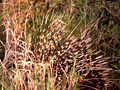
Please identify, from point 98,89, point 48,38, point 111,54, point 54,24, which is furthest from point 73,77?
point 111,54

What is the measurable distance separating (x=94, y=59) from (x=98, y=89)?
15.9 inches

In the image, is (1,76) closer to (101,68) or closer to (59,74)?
(59,74)

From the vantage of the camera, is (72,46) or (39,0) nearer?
(72,46)

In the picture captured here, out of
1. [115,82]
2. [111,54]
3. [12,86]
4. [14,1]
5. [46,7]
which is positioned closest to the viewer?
[12,86]

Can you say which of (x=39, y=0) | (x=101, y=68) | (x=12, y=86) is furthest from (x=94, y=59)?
(x=39, y=0)

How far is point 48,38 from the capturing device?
98.2 inches

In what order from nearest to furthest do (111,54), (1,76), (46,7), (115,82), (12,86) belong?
(12,86), (1,76), (115,82), (111,54), (46,7)

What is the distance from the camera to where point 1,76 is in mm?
2391

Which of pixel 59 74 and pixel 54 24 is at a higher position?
pixel 54 24

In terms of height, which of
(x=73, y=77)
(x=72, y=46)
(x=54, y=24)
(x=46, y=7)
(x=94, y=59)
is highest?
(x=46, y=7)

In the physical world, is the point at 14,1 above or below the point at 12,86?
above

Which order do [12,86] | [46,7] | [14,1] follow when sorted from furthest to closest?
[46,7] < [14,1] < [12,86]

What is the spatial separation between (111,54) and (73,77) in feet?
3.30

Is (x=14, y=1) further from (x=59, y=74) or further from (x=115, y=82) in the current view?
(x=115, y=82)
